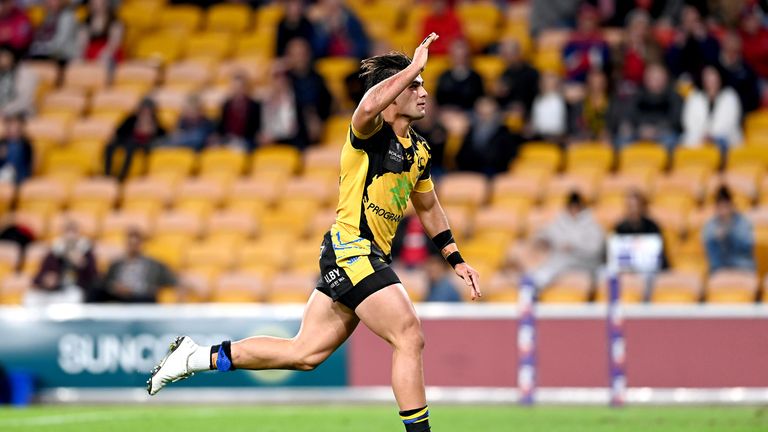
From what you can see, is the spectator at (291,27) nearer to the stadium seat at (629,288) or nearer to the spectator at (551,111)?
the spectator at (551,111)

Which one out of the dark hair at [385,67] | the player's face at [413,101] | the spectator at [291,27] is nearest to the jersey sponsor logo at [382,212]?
the player's face at [413,101]

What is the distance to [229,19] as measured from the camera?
843 inches

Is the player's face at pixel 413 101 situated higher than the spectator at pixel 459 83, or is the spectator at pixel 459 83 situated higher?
the spectator at pixel 459 83

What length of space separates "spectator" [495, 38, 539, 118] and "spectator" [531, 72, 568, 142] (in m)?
0.23

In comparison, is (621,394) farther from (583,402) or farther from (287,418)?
(287,418)

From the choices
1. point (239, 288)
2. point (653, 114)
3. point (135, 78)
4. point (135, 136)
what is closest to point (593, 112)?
point (653, 114)

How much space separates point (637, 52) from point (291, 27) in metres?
4.70

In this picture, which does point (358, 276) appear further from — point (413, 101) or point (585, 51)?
point (585, 51)

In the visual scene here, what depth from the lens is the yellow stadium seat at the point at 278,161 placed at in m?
18.5

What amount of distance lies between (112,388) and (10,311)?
1.46 meters

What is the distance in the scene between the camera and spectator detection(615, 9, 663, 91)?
18156 millimetres

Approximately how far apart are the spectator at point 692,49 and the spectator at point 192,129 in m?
6.16

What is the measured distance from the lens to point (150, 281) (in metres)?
16.7

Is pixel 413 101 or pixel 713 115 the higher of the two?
pixel 413 101
